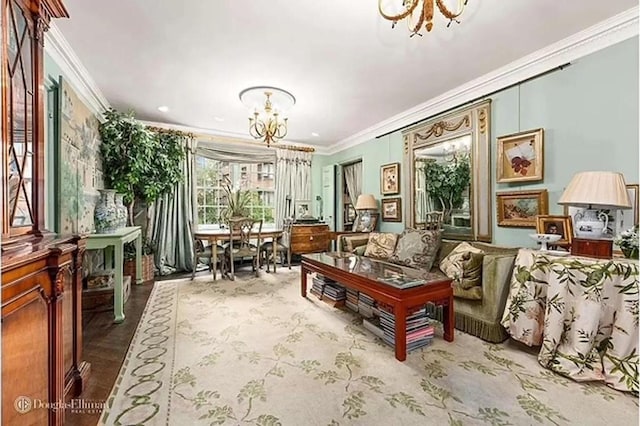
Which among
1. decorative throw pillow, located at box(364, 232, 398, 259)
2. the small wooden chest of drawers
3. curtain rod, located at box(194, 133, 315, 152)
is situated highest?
curtain rod, located at box(194, 133, 315, 152)

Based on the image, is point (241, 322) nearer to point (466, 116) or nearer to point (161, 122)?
point (466, 116)

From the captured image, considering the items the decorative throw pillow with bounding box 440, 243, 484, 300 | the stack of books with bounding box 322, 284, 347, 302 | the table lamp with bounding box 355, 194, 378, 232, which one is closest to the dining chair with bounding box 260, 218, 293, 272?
the table lamp with bounding box 355, 194, 378, 232

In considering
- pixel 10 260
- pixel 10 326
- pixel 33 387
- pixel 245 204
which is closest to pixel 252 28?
pixel 10 260

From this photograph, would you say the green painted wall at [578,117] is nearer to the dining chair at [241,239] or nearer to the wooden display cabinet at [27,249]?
the dining chair at [241,239]

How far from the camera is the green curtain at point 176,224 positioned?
Result: 15.9 ft

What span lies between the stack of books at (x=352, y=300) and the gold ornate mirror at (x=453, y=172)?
1601mm

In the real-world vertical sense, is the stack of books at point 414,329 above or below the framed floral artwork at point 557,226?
below

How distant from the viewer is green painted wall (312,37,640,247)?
2.23 meters

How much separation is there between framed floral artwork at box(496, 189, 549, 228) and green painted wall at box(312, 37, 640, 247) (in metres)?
0.06

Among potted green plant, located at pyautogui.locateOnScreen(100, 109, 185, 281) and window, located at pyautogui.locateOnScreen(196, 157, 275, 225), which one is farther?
window, located at pyautogui.locateOnScreen(196, 157, 275, 225)

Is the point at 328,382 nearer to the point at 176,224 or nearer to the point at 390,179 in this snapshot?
the point at 390,179

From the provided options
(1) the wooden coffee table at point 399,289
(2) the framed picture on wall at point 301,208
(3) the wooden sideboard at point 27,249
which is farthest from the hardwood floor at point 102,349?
(2) the framed picture on wall at point 301,208

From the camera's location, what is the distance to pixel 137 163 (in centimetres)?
415

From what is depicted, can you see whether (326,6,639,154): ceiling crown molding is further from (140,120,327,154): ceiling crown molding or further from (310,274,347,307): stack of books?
(140,120,327,154): ceiling crown molding
